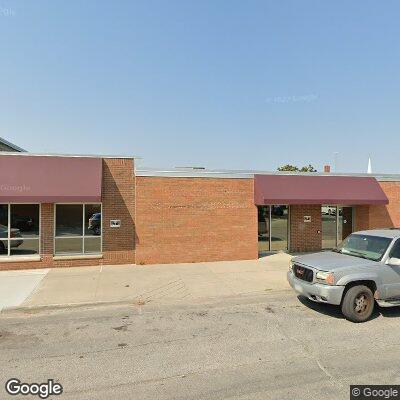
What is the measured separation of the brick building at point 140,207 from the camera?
1246cm

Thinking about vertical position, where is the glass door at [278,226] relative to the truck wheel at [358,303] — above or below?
above

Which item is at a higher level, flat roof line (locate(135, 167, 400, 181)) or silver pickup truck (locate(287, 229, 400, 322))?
flat roof line (locate(135, 167, 400, 181))

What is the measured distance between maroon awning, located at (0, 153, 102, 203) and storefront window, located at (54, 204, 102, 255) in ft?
3.63

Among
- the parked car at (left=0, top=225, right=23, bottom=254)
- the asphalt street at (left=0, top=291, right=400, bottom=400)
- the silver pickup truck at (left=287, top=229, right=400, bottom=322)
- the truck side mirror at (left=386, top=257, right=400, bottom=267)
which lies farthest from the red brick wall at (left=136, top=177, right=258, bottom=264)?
the truck side mirror at (left=386, top=257, right=400, bottom=267)

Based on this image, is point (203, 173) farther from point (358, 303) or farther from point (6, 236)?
point (358, 303)

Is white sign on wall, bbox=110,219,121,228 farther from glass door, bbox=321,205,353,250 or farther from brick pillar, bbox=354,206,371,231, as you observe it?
brick pillar, bbox=354,206,371,231

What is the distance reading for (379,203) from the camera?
15289mm

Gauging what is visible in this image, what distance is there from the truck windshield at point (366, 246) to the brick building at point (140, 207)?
5.14 m

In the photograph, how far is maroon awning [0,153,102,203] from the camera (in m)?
11.9

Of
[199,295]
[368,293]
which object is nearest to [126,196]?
[199,295]

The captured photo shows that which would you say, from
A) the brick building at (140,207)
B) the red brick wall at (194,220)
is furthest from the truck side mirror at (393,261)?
the red brick wall at (194,220)

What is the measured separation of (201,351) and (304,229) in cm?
1127

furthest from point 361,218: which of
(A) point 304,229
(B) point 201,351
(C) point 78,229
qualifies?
(B) point 201,351

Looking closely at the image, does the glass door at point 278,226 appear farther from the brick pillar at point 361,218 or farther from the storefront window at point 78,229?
the storefront window at point 78,229
